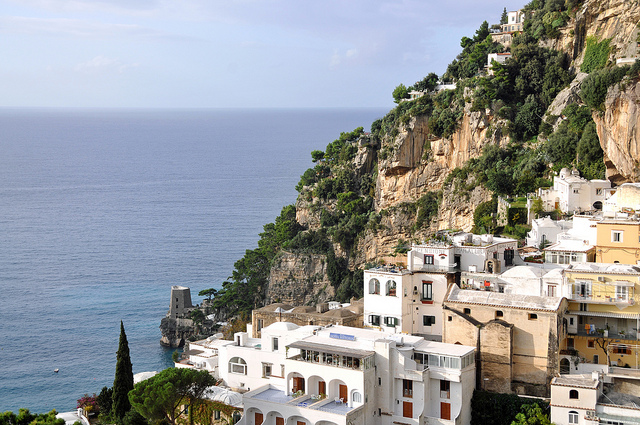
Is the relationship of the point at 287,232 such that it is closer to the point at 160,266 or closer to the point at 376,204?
the point at 376,204

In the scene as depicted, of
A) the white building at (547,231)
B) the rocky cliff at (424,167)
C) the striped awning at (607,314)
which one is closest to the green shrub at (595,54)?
the rocky cliff at (424,167)

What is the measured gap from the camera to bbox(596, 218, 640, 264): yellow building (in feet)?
115

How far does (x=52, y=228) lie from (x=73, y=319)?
4002 centimetres

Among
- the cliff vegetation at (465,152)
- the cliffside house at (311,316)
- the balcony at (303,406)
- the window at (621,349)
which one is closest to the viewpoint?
the balcony at (303,406)

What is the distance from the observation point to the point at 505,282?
34.1 m

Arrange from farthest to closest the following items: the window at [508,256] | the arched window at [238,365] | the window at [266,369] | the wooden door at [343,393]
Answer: the window at [508,256] → the arched window at [238,365] → the window at [266,369] → the wooden door at [343,393]

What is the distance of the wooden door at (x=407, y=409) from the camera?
30094mm

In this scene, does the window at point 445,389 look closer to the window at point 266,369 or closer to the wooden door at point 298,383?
the wooden door at point 298,383

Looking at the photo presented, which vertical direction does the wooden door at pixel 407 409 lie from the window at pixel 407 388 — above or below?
below

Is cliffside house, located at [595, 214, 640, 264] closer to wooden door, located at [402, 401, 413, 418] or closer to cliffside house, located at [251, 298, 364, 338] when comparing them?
cliffside house, located at [251, 298, 364, 338]

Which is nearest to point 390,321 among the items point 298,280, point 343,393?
point 343,393

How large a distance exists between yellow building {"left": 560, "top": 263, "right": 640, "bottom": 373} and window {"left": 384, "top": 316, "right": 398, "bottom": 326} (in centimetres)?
666

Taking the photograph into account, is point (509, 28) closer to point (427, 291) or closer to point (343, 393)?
point (427, 291)

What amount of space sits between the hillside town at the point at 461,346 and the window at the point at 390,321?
0.42 feet
